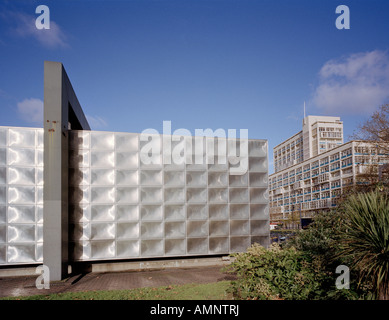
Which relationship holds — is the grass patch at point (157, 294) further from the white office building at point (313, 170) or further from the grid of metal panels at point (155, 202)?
the white office building at point (313, 170)

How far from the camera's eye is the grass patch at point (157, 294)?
995cm

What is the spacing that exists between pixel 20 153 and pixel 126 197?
575 cm

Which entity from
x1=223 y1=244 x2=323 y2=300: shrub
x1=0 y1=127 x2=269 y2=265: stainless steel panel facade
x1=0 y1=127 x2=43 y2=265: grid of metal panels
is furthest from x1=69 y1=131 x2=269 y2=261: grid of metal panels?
x1=223 y1=244 x2=323 y2=300: shrub

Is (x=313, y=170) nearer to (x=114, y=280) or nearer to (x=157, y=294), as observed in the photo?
(x=114, y=280)

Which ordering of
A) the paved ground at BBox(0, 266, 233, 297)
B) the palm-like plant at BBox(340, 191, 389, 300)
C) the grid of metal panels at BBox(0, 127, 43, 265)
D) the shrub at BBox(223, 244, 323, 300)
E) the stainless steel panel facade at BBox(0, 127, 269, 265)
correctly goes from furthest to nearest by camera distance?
1. the stainless steel panel facade at BBox(0, 127, 269, 265)
2. the grid of metal panels at BBox(0, 127, 43, 265)
3. the paved ground at BBox(0, 266, 233, 297)
4. the shrub at BBox(223, 244, 323, 300)
5. the palm-like plant at BBox(340, 191, 389, 300)

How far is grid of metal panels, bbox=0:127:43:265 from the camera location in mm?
14969

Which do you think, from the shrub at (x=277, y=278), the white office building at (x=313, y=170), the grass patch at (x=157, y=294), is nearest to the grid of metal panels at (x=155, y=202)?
the grass patch at (x=157, y=294)

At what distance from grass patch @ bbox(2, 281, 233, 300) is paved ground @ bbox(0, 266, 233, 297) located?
109 centimetres

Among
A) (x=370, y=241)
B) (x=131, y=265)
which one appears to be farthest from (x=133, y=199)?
(x=370, y=241)

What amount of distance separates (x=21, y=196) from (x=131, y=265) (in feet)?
21.6

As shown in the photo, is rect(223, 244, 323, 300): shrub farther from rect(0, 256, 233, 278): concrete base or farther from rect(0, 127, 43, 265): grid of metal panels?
rect(0, 127, 43, 265): grid of metal panels

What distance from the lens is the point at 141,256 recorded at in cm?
1631

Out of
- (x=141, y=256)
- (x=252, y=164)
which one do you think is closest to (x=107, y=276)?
(x=141, y=256)

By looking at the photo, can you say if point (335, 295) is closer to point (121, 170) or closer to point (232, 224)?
point (232, 224)
